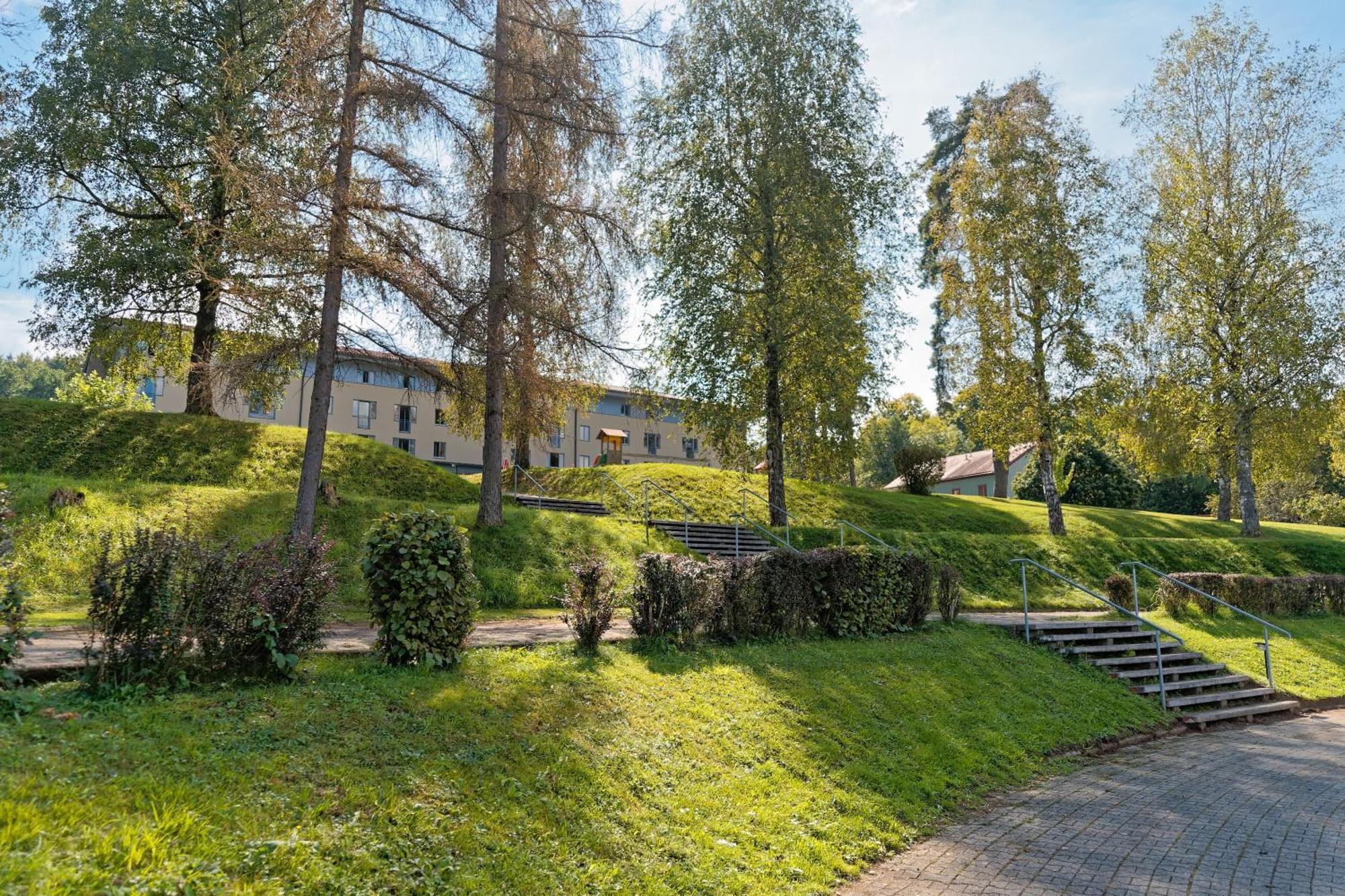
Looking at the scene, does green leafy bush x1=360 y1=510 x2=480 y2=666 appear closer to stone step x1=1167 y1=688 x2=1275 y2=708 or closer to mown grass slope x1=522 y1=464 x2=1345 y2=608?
stone step x1=1167 y1=688 x2=1275 y2=708

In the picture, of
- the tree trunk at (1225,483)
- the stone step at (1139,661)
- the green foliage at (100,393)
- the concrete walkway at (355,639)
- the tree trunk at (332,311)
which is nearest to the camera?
the concrete walkway at (355,639)

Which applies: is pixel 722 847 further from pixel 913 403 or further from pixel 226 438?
pixel 913 403

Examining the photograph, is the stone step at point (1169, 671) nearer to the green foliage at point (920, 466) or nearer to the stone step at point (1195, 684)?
the stone step at point (1195, 684)

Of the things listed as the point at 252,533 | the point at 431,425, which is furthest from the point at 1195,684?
the point at 431,425

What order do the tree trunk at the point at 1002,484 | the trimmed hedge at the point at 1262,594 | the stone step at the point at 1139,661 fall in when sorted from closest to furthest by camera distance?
the stone step at the point at 1139,661
the trimmed hedge at the point at 1262,594
the tree trunk at the point at 1002,484

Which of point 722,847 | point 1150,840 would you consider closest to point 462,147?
point 722,847

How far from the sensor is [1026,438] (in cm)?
2609

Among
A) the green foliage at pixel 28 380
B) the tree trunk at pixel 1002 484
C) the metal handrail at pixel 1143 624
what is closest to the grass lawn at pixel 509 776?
the metal handrail at pixel 1143 624

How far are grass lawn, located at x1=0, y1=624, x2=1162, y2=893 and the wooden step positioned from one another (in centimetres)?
336

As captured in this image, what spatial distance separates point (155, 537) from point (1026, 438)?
25.3 m

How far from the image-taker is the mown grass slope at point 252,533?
1228cm

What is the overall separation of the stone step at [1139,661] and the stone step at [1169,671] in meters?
0.03

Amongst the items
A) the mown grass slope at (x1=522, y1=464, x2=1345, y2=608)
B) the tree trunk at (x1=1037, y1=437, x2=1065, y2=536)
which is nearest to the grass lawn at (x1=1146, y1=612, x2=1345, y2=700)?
the mown grass slope at (x1=522, y1=464, x2=1345, y2=608)

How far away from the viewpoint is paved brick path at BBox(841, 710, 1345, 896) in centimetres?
569
